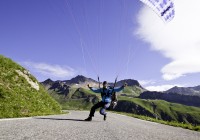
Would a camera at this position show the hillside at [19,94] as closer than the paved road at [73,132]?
No

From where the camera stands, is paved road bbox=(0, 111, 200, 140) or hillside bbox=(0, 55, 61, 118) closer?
paved road bbox=(0, 111, 200, 140)

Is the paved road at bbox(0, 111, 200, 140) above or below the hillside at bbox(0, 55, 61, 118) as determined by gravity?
below

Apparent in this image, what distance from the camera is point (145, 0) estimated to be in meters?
15.7

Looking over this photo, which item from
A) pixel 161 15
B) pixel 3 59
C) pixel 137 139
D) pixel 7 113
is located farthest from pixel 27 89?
pixel 137 139

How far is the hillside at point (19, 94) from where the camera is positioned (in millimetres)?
21000

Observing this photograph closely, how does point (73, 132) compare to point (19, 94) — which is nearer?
point (73, 132)

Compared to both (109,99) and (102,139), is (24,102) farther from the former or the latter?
(102,139)

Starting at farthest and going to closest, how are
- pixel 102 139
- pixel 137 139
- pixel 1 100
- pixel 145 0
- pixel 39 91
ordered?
pixel 39 91 → pixel 1 100 → pixel 145 0 → pixel 137 139 → pixel 102 139

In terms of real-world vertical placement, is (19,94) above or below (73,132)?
above

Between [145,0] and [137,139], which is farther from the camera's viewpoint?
[145,0]

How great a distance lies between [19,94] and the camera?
24672 mm

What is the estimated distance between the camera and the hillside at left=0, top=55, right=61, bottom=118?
21.0 m

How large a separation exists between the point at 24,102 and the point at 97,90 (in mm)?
9221

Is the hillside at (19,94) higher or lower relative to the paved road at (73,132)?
higher
